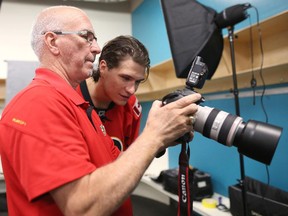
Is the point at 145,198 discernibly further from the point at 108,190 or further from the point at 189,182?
the point at 108,190

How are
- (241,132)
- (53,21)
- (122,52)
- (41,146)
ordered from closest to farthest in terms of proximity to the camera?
1. (41,146)
2. (241,132)
3. (53,21)
4. (122,52)

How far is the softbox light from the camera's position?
1.45m

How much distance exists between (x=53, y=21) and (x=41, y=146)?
17.6 inches

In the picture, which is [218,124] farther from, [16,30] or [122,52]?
[16,30]

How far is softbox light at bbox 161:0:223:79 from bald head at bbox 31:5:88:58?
74cm

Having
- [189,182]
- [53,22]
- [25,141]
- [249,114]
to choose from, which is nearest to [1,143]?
[25,141]

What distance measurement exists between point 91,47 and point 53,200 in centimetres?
50

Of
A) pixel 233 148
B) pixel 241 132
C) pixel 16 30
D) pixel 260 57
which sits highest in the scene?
pixel 16 30

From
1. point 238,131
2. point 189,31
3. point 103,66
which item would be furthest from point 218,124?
point 189,31

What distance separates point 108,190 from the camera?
57 cm

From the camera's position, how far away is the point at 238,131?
729mm

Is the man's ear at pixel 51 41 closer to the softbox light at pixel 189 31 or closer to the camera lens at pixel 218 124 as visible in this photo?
the camera lens at pixel 218 124

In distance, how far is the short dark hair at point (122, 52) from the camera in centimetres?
125

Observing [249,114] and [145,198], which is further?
[145,198]
